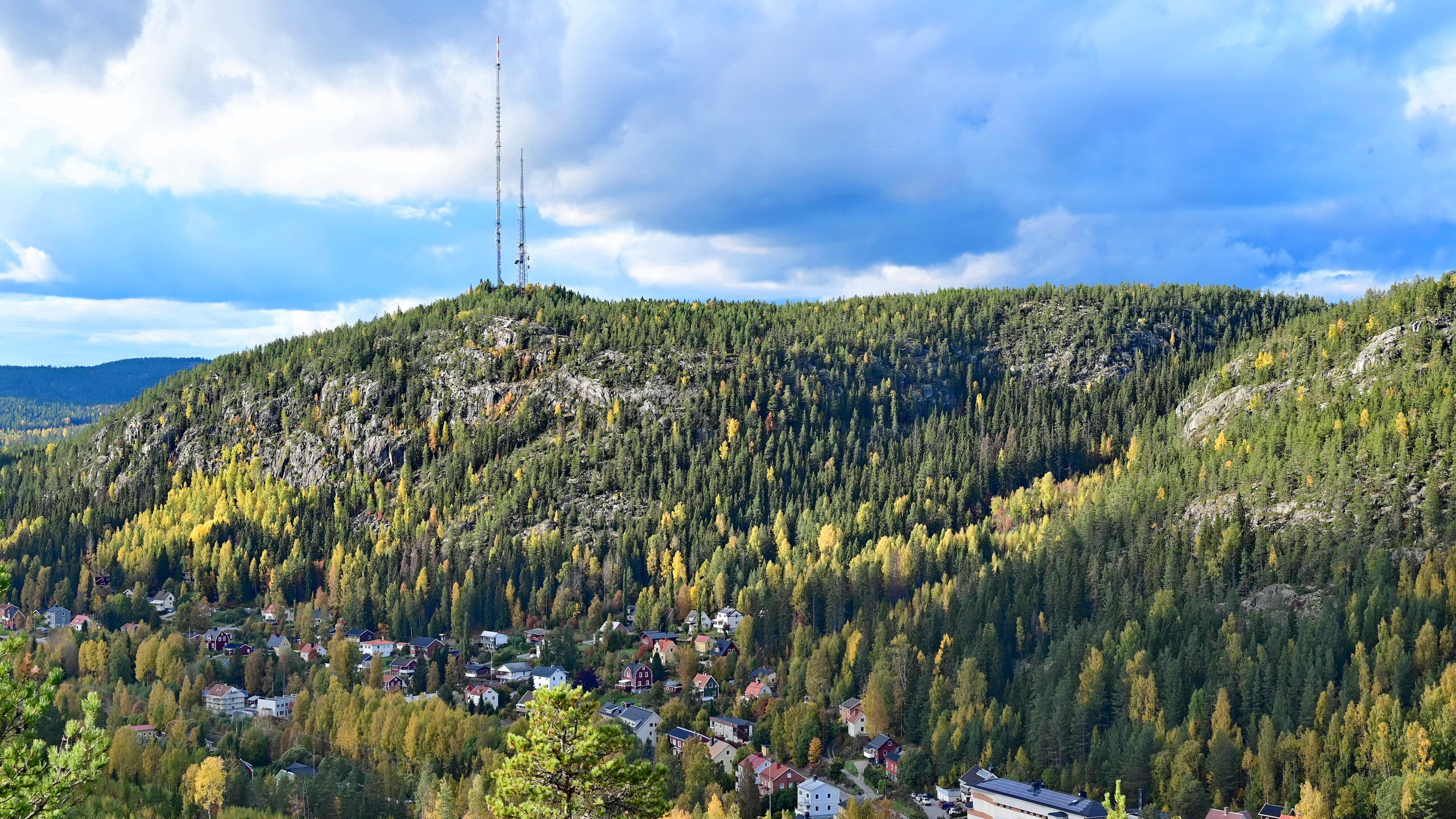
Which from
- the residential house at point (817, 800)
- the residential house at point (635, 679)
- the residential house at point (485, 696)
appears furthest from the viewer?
the residential house at point (635, 679)

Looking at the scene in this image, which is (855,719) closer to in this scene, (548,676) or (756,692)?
(756,692)

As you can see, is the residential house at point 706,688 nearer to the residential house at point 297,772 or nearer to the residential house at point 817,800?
the residential house at point 817,800

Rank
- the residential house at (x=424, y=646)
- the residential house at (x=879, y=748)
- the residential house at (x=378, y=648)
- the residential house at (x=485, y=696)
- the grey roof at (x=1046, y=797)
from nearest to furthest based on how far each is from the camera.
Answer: the grey roof at (x=1046, y=797) → the residential house at (x=879, y=748) → the residential house at (x=485, y=696) → the residential house at (x=424, y=646) → the residential house at (x=378, y=648)

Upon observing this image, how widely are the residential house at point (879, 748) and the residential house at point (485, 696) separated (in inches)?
1752

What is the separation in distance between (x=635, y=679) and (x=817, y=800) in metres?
42.4

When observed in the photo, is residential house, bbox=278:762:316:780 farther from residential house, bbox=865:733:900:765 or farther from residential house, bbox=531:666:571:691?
Result: residential house, bbox=865:733:900:765

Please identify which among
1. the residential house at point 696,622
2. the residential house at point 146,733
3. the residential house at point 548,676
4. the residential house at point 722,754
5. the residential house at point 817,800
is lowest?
the residential house at point 817,800

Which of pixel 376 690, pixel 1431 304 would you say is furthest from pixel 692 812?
pixel 1431 304

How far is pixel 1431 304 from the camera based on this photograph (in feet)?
624

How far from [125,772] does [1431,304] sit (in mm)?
208716

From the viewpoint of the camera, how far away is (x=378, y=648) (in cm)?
15875

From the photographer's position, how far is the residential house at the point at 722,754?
105 m

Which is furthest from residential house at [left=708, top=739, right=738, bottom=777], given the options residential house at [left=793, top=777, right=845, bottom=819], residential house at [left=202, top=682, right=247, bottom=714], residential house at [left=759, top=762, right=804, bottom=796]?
residential house at [left=202, top=682, right=247, bottom=714]

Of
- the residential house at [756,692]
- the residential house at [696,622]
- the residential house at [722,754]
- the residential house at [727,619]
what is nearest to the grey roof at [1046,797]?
the residential house at [722,754]
